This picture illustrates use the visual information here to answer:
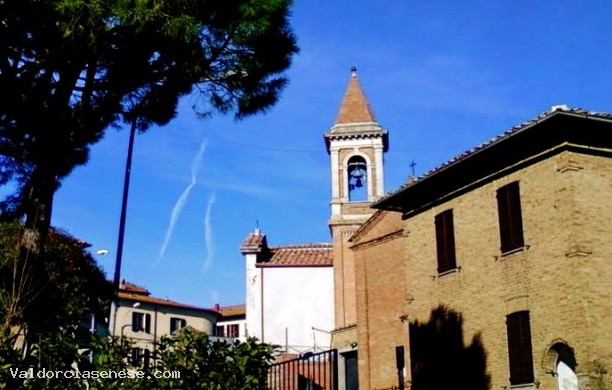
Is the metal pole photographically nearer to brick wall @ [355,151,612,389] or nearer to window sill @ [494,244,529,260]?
brick wall @ [355,151,612,389]

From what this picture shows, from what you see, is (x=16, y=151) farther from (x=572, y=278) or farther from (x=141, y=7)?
(x=572, y=278)

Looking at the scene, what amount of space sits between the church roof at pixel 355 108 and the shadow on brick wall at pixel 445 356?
24669 mm

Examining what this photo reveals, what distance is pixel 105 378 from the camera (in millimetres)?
8562

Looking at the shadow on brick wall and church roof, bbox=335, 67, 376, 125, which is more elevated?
church roof, bbox=335, 67, 376, 125

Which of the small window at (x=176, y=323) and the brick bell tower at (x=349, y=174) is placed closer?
the brick bell tower at (x=349, y=174)

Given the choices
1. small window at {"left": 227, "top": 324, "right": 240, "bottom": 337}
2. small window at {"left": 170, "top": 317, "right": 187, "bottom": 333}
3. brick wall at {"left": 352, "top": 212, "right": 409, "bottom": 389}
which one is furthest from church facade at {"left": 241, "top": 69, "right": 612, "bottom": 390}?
small window at {"left": 227, "top": 324, "right": 240, "bottom": 337}

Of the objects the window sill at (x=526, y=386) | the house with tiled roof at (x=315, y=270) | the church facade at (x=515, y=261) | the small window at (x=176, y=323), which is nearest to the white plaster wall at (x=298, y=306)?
the house with tiled roof at (x=315, y=270)

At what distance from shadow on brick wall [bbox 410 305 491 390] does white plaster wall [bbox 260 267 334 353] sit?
73.1 ft

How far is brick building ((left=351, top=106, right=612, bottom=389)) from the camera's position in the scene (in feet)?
47.1

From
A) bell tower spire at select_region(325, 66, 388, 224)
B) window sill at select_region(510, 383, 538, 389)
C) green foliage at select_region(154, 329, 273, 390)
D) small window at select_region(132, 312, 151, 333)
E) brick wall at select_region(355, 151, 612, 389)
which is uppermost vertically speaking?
bell tower spire at select_region(325, 66, 388, 224)

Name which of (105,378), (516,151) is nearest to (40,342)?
(105,378)

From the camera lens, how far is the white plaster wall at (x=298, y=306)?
41281mm

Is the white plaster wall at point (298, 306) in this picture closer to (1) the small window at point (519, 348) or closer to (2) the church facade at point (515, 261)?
(2) the church facade at point (515, 261)

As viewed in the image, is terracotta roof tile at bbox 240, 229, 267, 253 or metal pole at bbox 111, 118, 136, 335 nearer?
metal pole at bbox 111, 118, 136, 335
